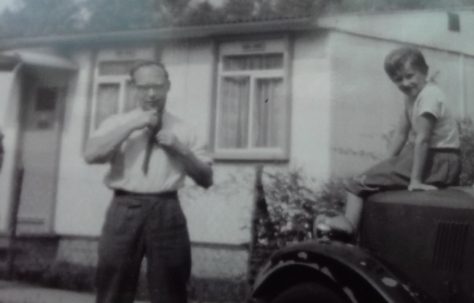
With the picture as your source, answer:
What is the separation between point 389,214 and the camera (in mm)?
1213

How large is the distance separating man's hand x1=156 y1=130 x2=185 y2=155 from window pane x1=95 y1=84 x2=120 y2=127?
12.2 inches

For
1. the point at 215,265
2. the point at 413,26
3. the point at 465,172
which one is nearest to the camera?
the point at 465,172

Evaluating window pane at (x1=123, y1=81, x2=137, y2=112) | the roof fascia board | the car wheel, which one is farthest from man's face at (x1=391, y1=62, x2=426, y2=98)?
window pane at (x1=123, y1=81, x2=137, y2=112)

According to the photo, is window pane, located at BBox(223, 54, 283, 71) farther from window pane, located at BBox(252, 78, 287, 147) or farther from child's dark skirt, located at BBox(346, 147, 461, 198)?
child's dark skirt, located at BBox(346, 147, 461, 198)

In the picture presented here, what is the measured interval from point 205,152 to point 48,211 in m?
0.62

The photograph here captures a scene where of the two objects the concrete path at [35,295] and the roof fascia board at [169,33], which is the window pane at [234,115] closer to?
the roof fascia board at [169,33]

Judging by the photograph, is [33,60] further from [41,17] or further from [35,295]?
[35,295]

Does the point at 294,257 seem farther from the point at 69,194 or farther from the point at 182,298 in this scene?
the point at 69,194

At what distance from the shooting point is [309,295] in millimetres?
1151

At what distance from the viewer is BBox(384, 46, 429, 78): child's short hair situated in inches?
51.8

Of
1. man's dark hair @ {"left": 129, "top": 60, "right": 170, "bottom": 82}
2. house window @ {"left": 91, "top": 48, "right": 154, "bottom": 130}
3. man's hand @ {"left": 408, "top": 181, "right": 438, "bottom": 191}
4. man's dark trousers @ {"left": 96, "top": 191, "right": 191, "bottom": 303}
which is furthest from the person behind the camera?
house window @ {"left": 91, "top": 48, "right": 154, "bottom": 130}

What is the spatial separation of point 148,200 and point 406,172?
58cm

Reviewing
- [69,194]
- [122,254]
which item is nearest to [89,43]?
[69,194]

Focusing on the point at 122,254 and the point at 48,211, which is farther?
the point at 48,211
